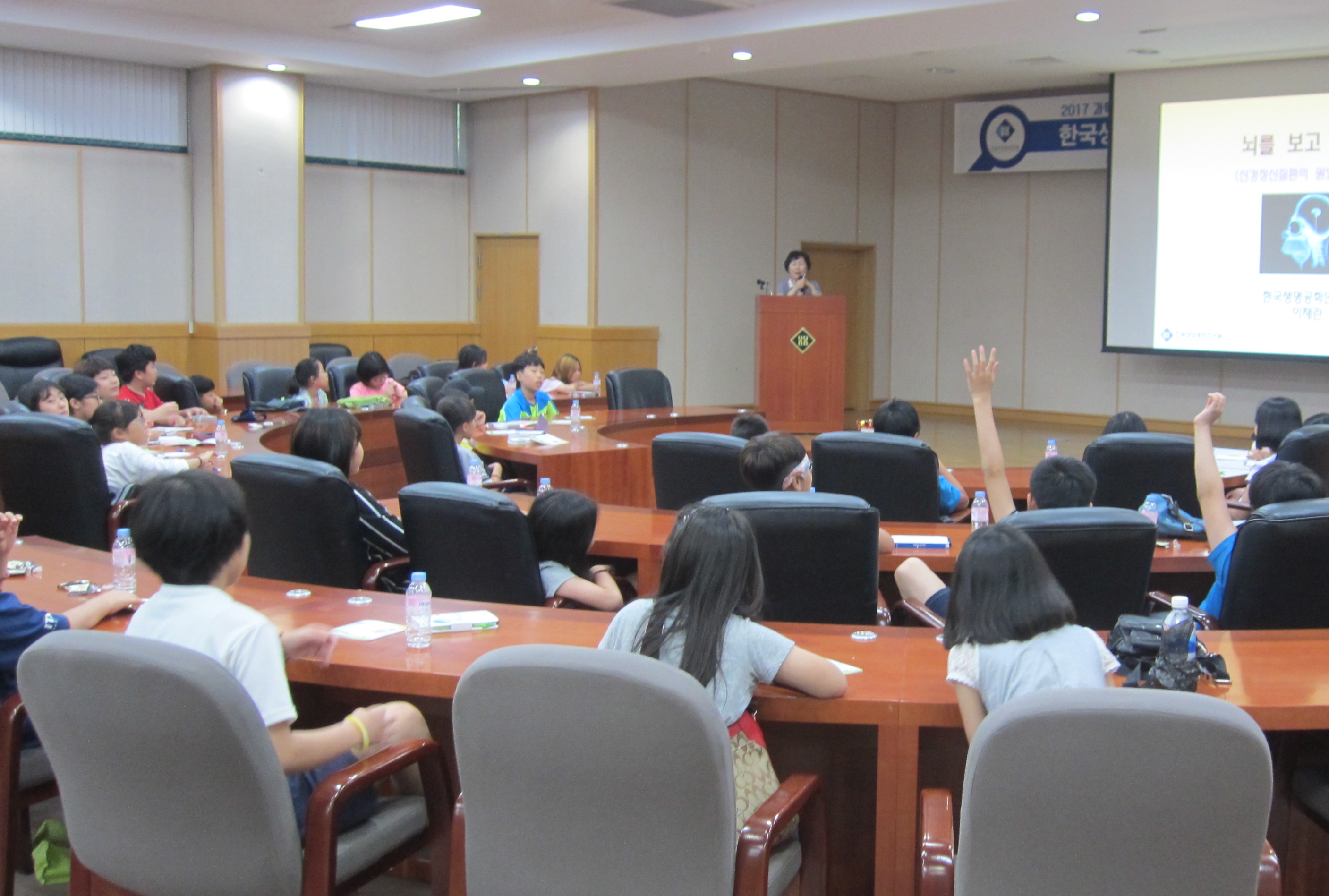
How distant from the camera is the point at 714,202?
1257cm

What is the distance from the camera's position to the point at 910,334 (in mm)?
14234

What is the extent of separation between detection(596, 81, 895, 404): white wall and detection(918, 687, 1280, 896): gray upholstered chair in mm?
10377

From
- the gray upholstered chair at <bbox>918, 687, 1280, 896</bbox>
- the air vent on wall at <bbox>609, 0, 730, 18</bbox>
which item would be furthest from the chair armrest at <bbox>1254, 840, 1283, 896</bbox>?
the air vent on wall at <bbox>609, 0, 730, 18</bbox>

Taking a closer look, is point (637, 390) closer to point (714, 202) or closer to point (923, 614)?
point (714, 202)

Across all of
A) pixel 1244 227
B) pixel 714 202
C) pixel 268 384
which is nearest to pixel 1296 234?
pixel 1244 227

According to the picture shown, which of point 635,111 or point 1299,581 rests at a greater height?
point 635,111

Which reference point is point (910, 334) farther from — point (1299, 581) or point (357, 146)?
point (1299, 581)

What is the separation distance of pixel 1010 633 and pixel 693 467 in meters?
2.88

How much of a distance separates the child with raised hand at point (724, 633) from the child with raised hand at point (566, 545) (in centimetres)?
124

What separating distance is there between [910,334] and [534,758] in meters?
12.8

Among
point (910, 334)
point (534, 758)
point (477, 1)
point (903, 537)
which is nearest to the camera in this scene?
point (534, 758)

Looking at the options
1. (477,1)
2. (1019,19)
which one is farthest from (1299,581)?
(477,1)

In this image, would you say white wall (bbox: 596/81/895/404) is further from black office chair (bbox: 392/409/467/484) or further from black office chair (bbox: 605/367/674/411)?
black office chair (bbox: 392/409/467/484)

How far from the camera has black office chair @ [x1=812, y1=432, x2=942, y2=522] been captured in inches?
183
